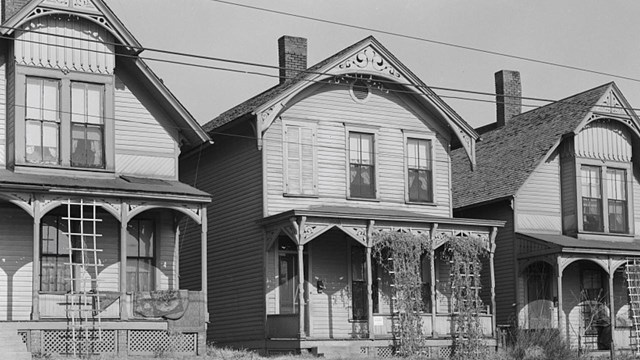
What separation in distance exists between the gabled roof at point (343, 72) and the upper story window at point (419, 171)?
113 centimetres

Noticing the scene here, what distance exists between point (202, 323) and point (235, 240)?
580cm

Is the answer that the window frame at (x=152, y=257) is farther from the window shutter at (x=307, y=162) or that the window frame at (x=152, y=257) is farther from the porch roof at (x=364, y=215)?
the window shutter at (x=307, y=162)

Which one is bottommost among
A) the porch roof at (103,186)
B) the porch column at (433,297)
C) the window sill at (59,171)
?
the porch column at (433,297)

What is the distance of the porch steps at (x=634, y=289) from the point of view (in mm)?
36312

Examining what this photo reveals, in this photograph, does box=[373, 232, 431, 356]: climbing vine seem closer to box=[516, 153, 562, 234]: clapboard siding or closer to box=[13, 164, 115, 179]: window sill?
box=[516, 153, 562, 234]: clapboard siding

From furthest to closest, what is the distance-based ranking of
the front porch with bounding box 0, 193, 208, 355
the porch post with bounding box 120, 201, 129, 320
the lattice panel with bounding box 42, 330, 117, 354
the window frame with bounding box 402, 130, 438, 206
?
the window frame with bounding box 402, 130, 438, 206 → the porch post with bounding box 120, 201, 129, 320 → the front porch with bounding box 0, 193, 208, 355 → the lattice panel with bounding box 42, 330, 117, 354

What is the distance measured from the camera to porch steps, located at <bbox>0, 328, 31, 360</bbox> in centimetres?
2355

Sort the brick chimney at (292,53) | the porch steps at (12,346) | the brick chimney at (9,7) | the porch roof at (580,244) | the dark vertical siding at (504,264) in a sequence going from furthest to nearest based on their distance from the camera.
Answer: the dark vertical siding at (504,264) → the brick chimney at (292,53) → the porch roof at (580,244) → the brick chimney at (9,7) → the porch steps at (12,346)

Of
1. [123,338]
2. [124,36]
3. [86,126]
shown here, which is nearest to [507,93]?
[124,36]

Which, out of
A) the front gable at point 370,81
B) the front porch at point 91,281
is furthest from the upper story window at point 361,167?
the front porch at point 91,281

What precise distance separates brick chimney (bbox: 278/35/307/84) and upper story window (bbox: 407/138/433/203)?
175 inches

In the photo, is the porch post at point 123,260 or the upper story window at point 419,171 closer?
the porch post at point 123,260

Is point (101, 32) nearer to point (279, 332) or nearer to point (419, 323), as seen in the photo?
point (279, 332)

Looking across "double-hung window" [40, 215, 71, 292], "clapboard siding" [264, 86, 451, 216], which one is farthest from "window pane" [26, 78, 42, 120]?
"clapboard siding" [264, 86, 451, 216]
